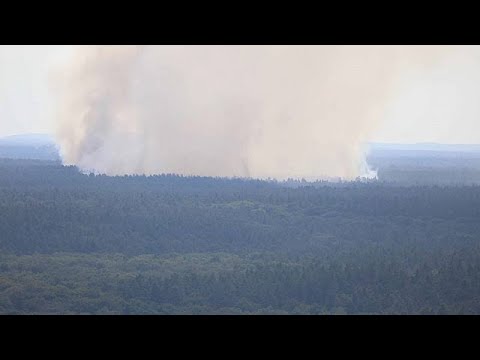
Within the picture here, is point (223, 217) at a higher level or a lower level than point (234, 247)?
higher

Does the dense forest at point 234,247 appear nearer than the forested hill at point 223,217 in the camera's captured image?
Yes

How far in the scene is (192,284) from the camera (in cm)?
4631

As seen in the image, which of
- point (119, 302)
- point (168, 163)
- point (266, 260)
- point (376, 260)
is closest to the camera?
point (119, 302)

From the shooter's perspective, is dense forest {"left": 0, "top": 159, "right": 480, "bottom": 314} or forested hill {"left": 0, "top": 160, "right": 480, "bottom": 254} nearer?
dense forest {"left": 0, "top": 159, "right": 480, "bottom": 314}

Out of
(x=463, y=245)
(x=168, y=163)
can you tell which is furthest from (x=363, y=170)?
(x=463, y=245)

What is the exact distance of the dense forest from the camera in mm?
44531

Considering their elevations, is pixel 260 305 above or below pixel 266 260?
below

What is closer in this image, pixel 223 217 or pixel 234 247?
pixel 234 247

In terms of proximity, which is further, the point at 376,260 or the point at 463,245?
the point at 463,245

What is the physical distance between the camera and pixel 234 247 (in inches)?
2404

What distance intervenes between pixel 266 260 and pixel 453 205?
29291mm

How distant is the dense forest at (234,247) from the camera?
146 feet
